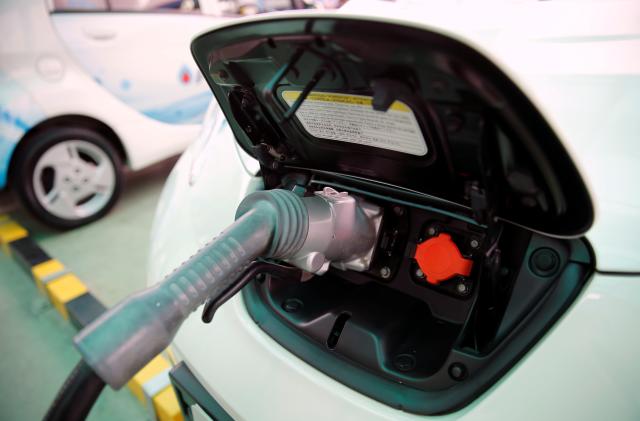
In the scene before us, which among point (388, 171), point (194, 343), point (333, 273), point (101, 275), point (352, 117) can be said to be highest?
point (352, 117)

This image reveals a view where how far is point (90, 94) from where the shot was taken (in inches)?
107

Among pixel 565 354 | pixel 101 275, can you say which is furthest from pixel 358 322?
pixel 101 275

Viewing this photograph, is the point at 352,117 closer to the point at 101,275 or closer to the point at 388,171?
the point at 388,171

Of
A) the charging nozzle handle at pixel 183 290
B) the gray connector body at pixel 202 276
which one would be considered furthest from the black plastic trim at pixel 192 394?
the charging nozzle handle at pixel 183 290

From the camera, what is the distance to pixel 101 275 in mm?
2516

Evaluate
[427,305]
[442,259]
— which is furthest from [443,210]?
[427,305]

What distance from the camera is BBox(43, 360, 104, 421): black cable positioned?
1.75ft

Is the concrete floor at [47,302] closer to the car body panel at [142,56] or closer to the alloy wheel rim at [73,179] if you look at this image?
the alloy wheel rim at [73,179]

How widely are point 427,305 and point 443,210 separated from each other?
22cm

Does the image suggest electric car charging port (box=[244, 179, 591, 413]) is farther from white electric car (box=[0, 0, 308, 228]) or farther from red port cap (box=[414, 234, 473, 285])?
white electric car (box=[0, 0, 308, 228])

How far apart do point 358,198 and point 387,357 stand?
1.02ft

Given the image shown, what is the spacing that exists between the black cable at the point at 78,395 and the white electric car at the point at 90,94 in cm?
246

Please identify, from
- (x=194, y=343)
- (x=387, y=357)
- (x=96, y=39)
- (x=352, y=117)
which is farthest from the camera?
(x=96, y=39)

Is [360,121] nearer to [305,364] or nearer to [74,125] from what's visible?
[305,364]
